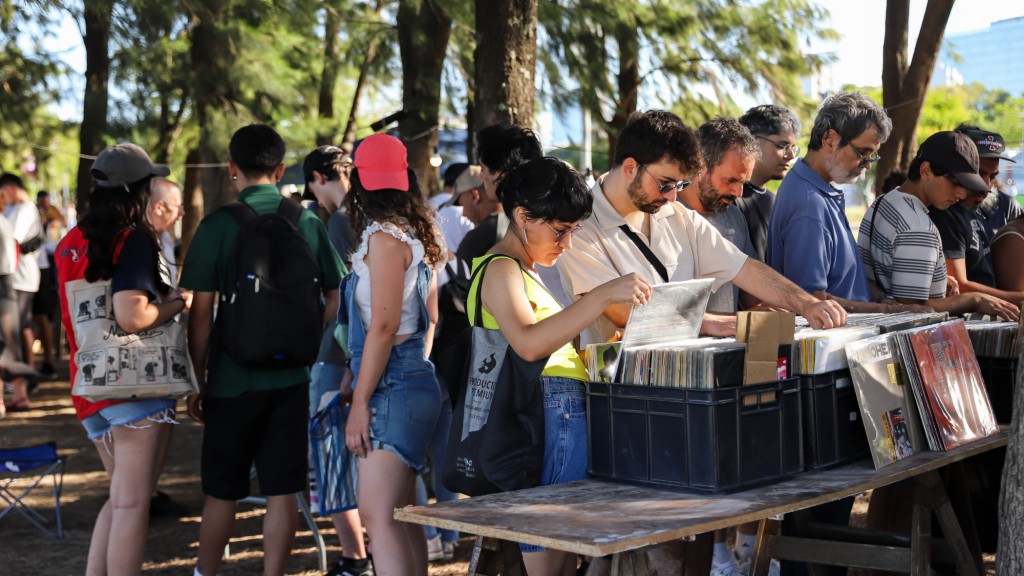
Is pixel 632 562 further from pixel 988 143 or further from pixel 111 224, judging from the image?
pixel 988 143

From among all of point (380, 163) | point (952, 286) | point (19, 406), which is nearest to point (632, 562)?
point (380, 163)

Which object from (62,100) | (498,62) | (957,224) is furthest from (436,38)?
(957,224)

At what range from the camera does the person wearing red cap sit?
335cm

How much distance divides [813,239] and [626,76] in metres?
7.45

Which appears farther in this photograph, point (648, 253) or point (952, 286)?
point (952, 286)

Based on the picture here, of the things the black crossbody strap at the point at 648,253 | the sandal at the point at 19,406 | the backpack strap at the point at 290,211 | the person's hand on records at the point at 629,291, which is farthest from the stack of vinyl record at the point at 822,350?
the sandal at the point at 19,406

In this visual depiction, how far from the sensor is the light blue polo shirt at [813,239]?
3.71m

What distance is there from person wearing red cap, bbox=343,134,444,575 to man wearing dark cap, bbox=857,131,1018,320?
1740 millimetres

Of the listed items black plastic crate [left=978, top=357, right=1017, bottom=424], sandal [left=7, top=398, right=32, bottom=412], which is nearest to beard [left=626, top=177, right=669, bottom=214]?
black plastic crate [left=978, top=357, right=1017, bottom=424]

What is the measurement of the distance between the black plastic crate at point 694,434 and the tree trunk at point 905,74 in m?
6.01

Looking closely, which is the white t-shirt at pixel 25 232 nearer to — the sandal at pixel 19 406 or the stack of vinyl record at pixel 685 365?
the sandal at pixel 19 406

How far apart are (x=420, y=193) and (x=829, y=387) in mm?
1457

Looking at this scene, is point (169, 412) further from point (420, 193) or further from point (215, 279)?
point (420, 193)

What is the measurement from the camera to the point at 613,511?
2387mm
